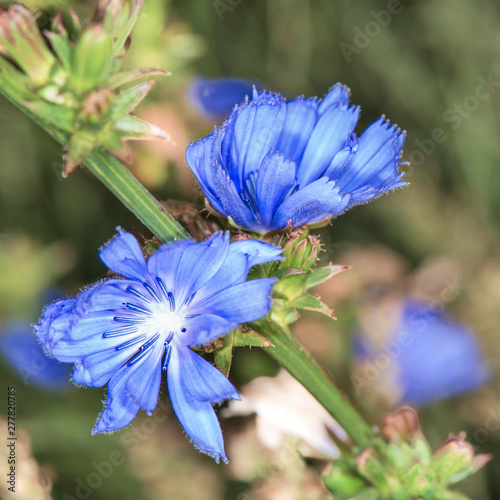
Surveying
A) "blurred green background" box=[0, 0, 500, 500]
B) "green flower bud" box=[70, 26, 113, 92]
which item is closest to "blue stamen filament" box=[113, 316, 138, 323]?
"green flower bud" box=[70, 26, 113, 92]

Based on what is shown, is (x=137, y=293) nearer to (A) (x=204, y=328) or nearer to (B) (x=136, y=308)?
(B) (x=136, y=308)

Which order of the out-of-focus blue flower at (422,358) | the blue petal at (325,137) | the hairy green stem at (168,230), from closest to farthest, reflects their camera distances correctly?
the hairy green stem at (168,230)
the blue petal at (325,137)
the out-of-focus blue flower at (422,358)

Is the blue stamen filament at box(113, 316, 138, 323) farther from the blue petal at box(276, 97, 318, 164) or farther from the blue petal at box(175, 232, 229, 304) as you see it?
the blue petal at box(276, 97, 318, 164)

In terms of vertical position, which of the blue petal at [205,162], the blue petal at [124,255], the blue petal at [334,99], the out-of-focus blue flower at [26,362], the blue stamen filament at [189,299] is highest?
the out-of-focus blue flower at [26,362]

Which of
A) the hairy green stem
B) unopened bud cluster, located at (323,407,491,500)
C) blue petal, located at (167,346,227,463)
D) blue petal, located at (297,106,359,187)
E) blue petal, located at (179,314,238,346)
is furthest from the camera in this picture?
unopened bud cluster, located at (323,407,491,500)

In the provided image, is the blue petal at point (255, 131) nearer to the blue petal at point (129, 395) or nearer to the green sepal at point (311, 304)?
the green sepal at point (311, 304)

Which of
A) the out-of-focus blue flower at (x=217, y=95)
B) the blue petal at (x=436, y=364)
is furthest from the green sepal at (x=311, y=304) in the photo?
the out-of-focus blue flower at (x=217, y=95)

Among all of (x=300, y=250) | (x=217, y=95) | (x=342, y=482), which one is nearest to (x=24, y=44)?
(x=300, y=250)
